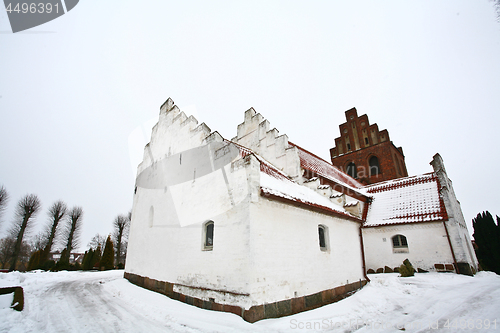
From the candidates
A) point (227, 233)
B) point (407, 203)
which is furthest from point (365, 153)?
point (227, 233)

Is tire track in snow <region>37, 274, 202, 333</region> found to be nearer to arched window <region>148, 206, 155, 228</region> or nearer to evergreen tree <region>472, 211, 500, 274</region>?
arched window <region>148, 206, 155, 228</region>

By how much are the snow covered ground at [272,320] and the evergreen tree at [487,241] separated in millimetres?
11943

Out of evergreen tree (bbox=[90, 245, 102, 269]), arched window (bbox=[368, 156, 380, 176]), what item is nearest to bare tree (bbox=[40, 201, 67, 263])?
evergreen tree (bbox=[90, 245, 102, 269])

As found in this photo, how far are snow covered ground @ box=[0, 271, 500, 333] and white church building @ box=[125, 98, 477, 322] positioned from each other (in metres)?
0.52

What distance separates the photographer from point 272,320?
242 inches

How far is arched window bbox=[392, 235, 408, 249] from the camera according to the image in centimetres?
1423

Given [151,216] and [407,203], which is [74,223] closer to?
[151,216]

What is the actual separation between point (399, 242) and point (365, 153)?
12929mm

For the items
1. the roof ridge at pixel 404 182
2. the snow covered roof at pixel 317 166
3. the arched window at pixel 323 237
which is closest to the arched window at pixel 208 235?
the arched window at pixel 323 237

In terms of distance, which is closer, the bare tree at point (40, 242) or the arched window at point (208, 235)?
the arched window at point (208, 235)

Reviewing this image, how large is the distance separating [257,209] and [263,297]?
93.1 inches

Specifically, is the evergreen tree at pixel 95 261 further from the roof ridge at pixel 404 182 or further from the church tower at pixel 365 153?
the church tower at pixel 365 153

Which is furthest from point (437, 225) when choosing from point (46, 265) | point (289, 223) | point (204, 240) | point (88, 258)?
point (46, 265)

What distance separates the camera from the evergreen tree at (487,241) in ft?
59.4
